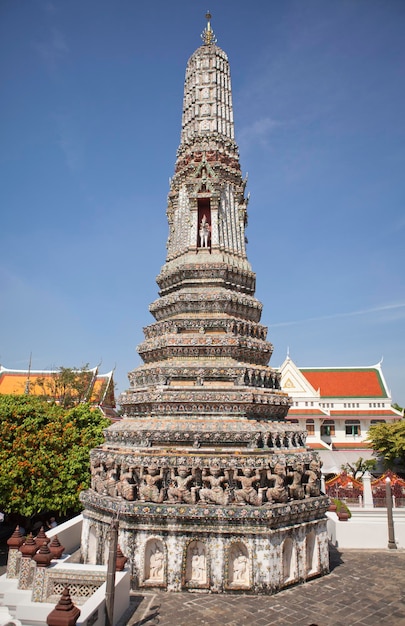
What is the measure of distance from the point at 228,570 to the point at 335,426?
29799 millimetres

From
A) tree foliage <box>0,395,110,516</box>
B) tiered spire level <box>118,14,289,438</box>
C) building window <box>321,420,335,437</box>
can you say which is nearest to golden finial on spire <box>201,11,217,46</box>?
tiered spire level <box>118,14,289,438</box>

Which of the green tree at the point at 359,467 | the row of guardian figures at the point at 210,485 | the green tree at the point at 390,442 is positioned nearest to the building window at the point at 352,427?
the green tree at the point at 390,442

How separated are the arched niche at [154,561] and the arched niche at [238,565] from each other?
6.04 ft

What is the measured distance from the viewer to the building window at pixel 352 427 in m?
40.2

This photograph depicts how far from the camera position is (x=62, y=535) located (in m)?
16.1

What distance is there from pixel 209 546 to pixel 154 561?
1.66m

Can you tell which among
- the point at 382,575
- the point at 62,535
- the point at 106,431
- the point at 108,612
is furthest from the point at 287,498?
the point at 62,535

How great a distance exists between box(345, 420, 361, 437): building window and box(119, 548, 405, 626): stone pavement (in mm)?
26913

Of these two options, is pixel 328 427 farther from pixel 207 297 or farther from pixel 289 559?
pixel 289 559

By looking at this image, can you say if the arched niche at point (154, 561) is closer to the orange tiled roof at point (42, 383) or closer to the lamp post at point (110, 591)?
the lamp post at point (110, 591)

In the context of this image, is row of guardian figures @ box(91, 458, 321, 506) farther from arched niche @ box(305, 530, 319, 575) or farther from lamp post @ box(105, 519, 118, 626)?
lamp post @ box(105, 519, 118, 626)

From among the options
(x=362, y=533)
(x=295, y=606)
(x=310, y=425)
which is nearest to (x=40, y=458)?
(x=295, y=606)

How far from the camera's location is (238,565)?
12.8 m

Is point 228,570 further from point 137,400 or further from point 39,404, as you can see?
point 39,404
